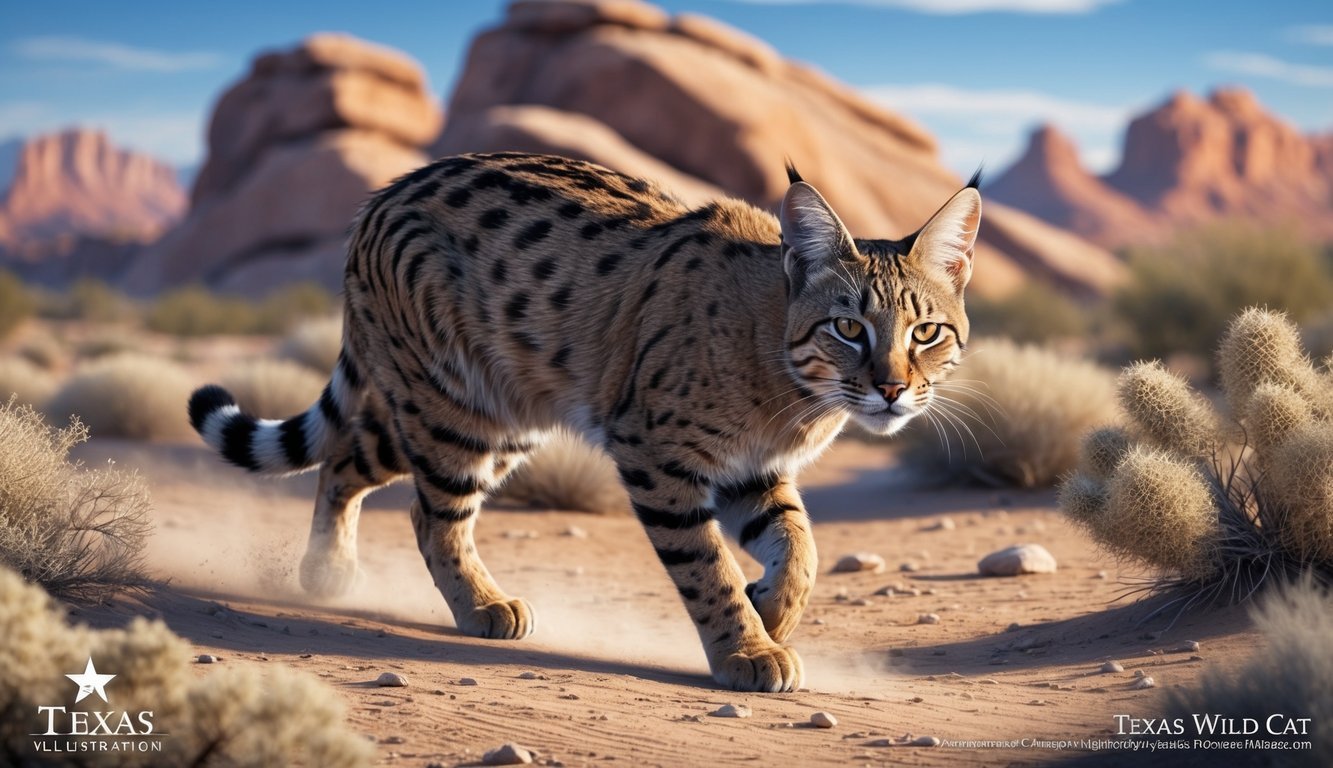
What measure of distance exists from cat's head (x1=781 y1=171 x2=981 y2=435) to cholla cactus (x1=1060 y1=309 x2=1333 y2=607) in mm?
1160

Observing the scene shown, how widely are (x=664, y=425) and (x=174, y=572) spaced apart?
10.8 feet

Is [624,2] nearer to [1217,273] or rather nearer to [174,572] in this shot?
[1217,273]

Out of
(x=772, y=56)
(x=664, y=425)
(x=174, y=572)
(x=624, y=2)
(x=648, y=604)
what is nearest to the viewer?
(x=664, y=425)

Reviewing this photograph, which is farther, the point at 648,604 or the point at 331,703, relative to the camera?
the point at 648,604

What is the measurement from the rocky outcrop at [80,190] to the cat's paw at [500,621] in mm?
130816

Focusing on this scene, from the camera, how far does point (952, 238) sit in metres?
5.61

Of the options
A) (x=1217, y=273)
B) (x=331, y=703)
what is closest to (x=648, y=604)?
(x=331, y=703)

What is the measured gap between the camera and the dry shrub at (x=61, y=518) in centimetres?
538

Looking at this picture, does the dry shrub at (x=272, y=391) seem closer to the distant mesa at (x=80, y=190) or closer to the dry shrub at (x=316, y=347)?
the dry shrub at (x=316, y=347)

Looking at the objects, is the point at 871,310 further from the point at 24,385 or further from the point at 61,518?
the point at 24,385

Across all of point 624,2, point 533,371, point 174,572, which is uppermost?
point 624,2

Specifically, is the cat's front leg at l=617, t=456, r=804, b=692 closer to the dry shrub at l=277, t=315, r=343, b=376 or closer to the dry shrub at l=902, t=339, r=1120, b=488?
the dry shrub at l=902, t=339, r=1120, b=488

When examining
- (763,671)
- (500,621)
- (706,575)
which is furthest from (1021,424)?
(763,671)

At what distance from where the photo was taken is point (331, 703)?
11.2 ft
